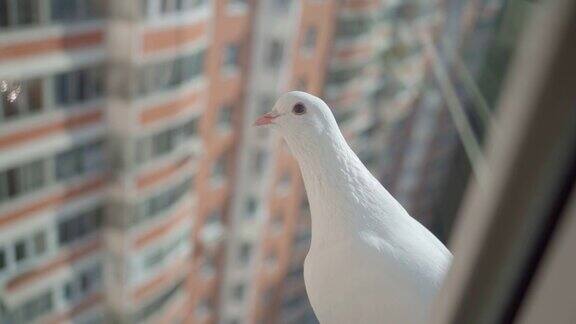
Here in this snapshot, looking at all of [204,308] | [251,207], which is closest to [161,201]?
[251,207]

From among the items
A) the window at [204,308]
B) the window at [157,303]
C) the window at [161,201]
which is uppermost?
the window at [161,201]

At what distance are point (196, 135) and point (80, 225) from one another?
44 centimetres

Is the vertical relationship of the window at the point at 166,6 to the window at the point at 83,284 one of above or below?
above

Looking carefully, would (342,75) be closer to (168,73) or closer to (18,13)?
(168,73)

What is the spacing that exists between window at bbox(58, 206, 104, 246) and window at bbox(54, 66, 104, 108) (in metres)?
0.31

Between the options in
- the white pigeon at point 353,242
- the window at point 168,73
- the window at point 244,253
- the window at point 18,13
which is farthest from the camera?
the window at point 244,253

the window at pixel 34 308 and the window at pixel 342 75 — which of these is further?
the window at pixel 342 75

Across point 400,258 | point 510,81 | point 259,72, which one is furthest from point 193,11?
point 510,81

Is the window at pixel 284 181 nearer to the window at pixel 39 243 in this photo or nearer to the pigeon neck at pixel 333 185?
the window at pixel 39 243

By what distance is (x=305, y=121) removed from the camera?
423 mm

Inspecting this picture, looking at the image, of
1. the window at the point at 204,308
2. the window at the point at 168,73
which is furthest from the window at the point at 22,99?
the window at the point at 204,308

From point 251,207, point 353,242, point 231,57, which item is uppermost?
point 353,242

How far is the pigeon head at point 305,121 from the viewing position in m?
0.41

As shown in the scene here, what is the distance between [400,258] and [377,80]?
2227 millimetres
